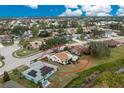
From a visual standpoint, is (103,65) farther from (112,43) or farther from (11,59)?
(11,59)

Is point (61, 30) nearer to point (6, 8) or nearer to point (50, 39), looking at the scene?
point (50, 39)

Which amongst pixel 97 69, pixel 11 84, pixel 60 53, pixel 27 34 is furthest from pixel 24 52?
pixel 97 69

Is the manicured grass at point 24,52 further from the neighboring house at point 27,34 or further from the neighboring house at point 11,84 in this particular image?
the neighboring house at point 11,84

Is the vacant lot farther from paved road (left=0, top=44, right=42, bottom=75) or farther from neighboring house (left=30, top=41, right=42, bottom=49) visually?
neighboring house (left=30, top=41, right=42, bottom=49)

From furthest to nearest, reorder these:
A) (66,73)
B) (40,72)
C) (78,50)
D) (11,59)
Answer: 1. (78,50)
2. (11,59)
3. (66,73)
4. (40,72)

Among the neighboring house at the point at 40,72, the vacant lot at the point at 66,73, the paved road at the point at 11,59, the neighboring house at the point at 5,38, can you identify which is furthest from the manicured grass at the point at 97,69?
the neighboring house at the point at 5,38

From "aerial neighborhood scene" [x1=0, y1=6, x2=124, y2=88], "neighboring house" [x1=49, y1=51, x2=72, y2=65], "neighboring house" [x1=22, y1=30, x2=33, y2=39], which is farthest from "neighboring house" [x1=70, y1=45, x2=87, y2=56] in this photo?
"neighboring house" [x1=22, y1=30, x2=33, y2=39]
